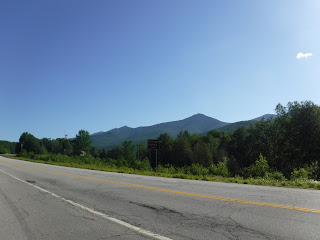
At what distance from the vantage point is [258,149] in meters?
72.2

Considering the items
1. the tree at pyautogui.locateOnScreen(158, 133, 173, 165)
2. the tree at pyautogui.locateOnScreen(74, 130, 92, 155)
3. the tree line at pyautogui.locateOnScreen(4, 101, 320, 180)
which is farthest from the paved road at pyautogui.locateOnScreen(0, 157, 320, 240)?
the tree at pyautogui.locateOnScreen(74, 130, 92, 155)

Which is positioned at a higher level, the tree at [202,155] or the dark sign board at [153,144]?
the dark sign board at [153,144]

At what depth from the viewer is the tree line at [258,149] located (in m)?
30.3

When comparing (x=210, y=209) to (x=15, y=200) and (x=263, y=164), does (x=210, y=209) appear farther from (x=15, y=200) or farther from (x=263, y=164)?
(x=263, y=164)

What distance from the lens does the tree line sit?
30297 mm

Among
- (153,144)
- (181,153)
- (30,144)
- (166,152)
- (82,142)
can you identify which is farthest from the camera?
(30,144)

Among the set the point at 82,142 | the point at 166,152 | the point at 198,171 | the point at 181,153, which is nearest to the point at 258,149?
the point at 181,153

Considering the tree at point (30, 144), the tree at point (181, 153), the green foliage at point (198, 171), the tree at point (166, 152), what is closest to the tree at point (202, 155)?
the tree at point (181, 153)

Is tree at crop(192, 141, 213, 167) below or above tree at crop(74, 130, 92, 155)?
below

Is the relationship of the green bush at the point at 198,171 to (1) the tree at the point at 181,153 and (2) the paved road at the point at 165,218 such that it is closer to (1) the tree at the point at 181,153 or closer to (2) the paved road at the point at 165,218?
(2) the paved road at the point at 165,218

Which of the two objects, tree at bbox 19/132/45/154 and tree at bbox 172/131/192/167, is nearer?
tree at bbox 172/131/192/167

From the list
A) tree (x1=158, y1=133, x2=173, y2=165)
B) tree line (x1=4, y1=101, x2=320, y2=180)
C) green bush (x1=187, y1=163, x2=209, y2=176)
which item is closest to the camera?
green bush (x1=187, y1=163, x2=209, y2=176)

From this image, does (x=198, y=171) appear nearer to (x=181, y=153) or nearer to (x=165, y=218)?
(x=165, y=218)

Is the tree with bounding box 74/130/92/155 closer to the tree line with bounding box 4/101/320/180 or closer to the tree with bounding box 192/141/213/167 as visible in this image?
the tree line with bounding box 4/101/320/180
